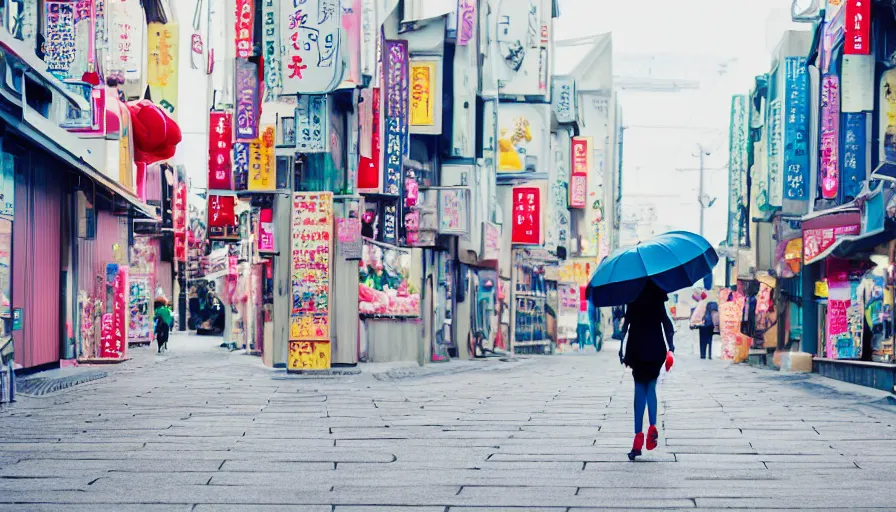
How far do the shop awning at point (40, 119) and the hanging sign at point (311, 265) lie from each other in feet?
12.6

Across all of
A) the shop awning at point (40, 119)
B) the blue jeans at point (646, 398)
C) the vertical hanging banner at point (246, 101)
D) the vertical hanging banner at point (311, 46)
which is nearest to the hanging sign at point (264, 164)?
the vertical hanging banner at point (246, 101)

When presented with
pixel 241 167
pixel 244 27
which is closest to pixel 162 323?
pixel 241 167

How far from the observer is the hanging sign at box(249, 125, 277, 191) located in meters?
24.1

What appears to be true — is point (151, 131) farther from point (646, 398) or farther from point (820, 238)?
point (646, 398)

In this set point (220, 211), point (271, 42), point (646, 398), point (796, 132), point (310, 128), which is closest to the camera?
point (646, 398)

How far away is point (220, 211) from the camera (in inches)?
1347

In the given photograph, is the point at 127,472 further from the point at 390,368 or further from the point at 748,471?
the point at 390,368

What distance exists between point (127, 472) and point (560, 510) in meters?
3.42

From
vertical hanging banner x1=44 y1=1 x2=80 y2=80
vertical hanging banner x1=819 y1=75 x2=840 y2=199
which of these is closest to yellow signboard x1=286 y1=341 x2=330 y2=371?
vertical hanging banner x1=44 y1=1 x2=80 y2=80

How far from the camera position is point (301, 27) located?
20.8 m

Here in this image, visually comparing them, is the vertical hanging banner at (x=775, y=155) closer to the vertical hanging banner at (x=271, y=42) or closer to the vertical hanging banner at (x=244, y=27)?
the vertical hanging banner at (x=244, y=27)

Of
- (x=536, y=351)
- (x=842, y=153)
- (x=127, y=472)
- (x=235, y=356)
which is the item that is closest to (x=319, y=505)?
(x=127, y=472)

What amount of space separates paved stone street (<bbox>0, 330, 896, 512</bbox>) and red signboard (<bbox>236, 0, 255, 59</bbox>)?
23.4 ft

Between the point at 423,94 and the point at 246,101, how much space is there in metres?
6.49
